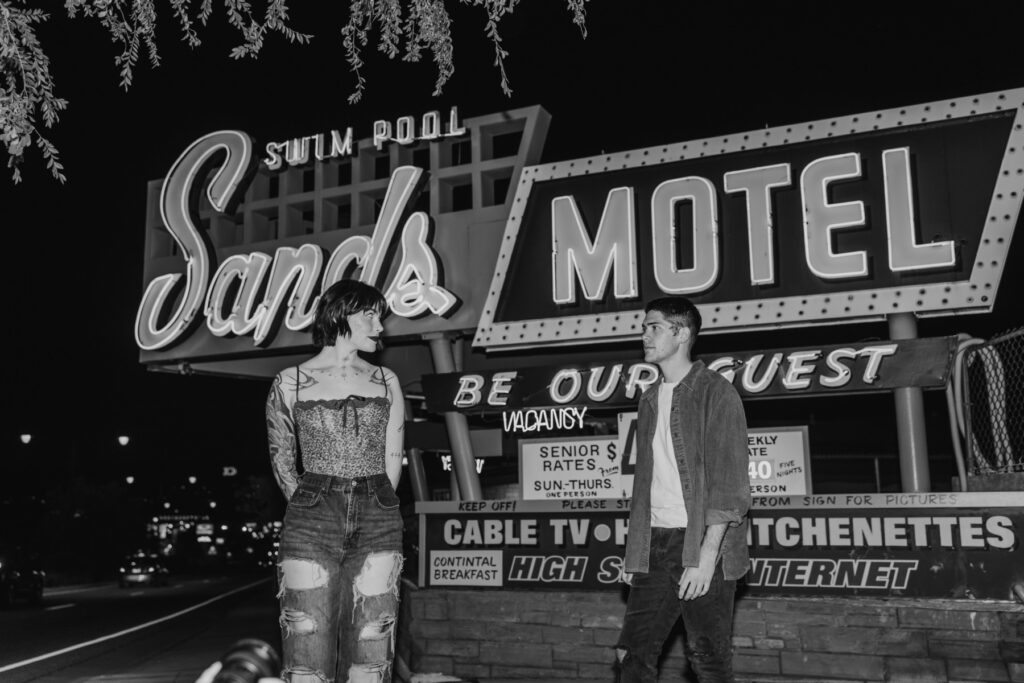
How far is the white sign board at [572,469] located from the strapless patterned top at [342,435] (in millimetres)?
5974

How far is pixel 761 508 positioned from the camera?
8.23 meters

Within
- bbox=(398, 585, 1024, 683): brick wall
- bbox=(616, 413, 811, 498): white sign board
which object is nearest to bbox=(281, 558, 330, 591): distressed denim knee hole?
bbox=(398, 585, 1024, 683): brick wall

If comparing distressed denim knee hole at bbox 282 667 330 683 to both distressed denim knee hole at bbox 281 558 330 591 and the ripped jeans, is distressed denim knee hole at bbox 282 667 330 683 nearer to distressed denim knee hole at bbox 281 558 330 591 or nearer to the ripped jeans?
the ripped jeans

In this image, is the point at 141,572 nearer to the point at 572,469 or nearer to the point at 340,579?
the point at 572,469

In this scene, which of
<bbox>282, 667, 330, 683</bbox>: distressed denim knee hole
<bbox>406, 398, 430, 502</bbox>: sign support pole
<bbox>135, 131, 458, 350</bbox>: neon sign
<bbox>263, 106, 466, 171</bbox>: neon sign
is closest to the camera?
<bbox>282, 667, 330, 683</bbox>: distressed denim knee hole

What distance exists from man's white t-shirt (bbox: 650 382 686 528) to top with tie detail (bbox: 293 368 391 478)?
129 centimetres

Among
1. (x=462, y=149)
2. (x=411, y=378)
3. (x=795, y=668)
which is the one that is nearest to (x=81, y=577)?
(x=411, y=378)

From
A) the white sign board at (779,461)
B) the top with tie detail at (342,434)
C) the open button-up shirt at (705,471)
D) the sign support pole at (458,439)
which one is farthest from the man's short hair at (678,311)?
the sign support pole at (458,439)

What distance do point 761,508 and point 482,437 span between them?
5290 mm

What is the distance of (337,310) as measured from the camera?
375 cm

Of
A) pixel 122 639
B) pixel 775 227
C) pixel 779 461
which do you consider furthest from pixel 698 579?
pixel 122 639

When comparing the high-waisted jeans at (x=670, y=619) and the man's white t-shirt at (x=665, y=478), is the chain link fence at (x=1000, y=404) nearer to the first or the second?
the man's white t-shirt at (x=665, y=478)

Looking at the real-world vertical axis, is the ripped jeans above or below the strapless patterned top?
below

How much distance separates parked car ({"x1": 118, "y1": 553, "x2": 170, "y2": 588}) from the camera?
4325cm
